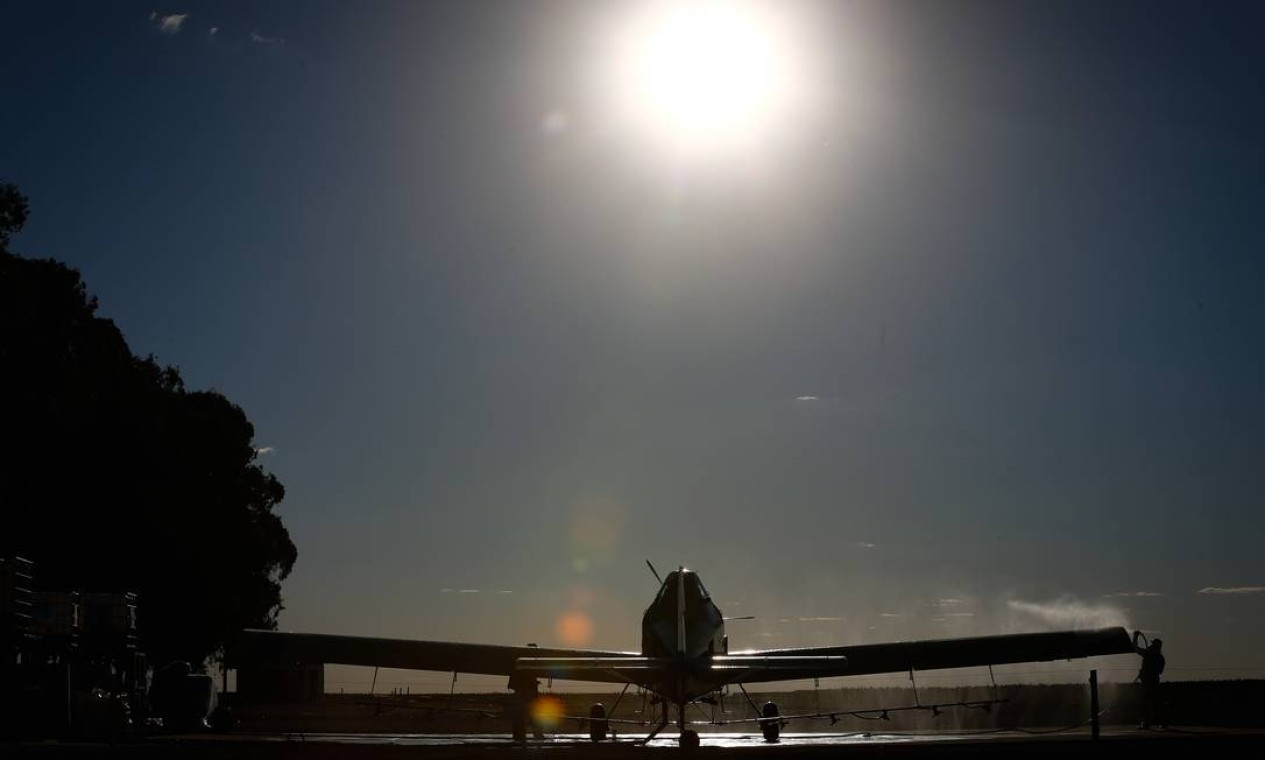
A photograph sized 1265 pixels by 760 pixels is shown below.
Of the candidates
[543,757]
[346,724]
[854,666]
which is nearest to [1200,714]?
[854,666]

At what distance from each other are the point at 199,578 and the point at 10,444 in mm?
10123

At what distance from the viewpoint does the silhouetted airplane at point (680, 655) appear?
1192 inches

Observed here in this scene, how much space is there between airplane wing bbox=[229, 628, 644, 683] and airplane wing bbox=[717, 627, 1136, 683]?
6.58 m

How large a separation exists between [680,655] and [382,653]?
34.3ft

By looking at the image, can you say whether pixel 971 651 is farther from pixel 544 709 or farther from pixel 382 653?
pixel 382 653

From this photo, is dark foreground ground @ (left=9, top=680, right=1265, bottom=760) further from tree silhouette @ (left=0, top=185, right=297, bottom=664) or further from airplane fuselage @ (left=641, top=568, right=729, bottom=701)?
tree silhouette @ (left=0, top=185, right=297, bottom=664)

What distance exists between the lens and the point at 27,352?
47.4m

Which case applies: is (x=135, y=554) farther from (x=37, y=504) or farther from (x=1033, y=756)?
(x=1033, y=756)

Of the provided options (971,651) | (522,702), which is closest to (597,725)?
(522,702)

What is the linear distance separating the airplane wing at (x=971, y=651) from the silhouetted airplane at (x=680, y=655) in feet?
0.09

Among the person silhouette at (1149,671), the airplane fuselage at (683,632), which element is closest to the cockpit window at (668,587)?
the airplane fuselage at (683,632)

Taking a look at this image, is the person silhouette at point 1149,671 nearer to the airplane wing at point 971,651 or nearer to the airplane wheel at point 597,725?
the airplane wing at point 971,651

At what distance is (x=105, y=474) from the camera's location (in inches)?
1922

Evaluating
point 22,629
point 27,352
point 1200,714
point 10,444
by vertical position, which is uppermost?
point 27,352
